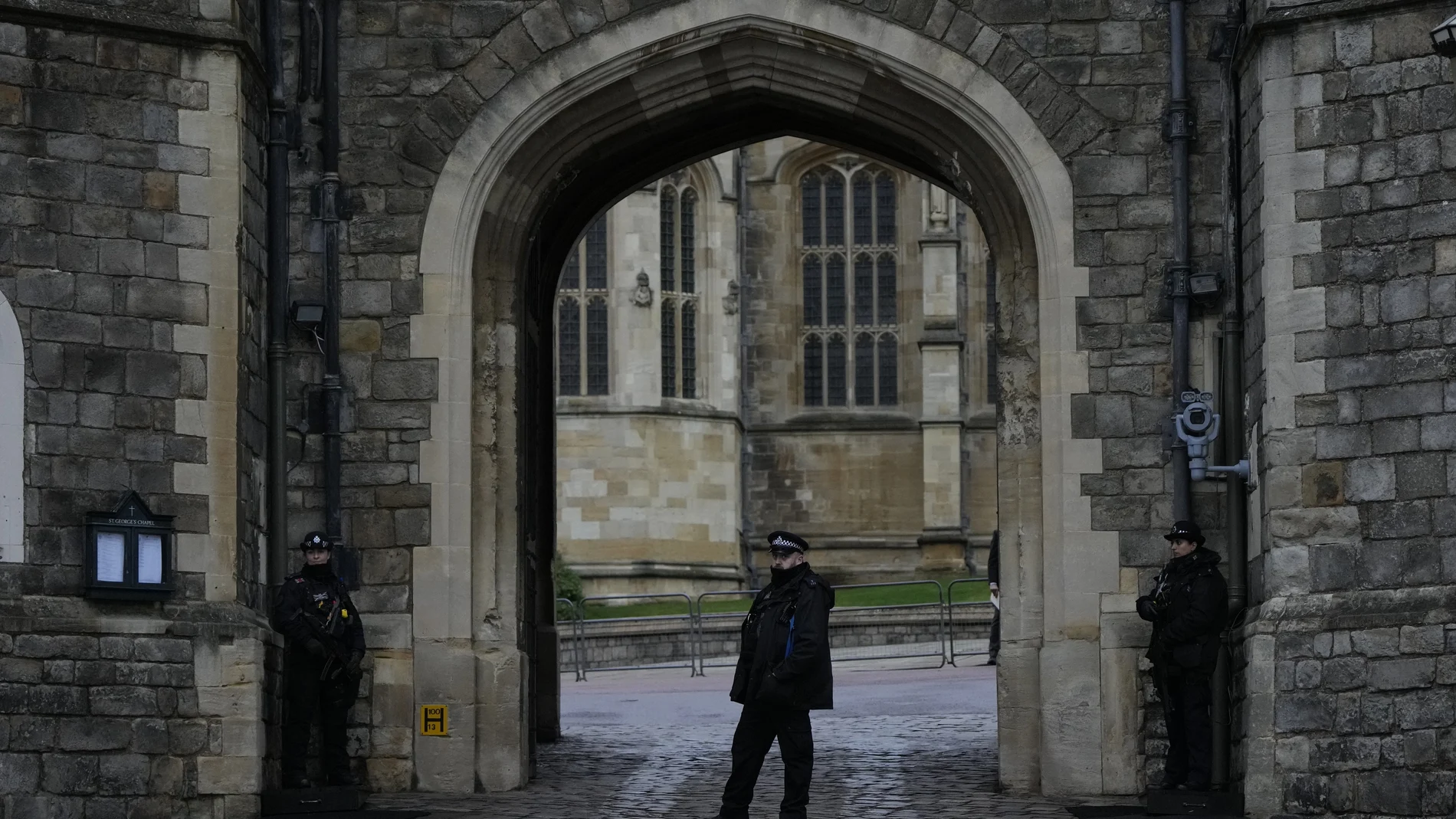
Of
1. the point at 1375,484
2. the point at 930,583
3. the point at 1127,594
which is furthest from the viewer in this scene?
the point at 930,583

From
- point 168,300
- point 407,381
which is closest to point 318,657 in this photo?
point 407,381

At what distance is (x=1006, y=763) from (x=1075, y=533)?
135 cm

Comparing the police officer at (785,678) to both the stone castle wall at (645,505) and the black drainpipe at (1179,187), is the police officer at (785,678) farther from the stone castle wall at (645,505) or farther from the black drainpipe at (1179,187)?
the stone castle wall at (645,505)

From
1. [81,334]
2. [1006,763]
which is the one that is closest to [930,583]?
[1006,763]

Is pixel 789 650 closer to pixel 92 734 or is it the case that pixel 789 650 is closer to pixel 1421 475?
pixel 1421 475

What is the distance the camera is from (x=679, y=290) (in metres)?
38.7

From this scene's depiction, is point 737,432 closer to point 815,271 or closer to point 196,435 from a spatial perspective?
point 815,271

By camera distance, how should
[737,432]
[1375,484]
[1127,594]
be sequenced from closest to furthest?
[1375,484] → [1127,594] → [737,432]

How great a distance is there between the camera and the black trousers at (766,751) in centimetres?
1186

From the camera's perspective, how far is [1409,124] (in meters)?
12.6

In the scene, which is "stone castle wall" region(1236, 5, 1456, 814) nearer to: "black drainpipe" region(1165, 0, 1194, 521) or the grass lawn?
"black drainpipe" region(1165, 0, 1194, 521)

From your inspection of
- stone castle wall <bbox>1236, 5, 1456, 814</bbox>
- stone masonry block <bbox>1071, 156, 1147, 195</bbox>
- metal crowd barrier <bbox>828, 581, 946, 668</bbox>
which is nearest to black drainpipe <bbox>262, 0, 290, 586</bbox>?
stone masonry block <bbox>1071, 156, 1147, 195</bbox>

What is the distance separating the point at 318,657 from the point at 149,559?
1184 mm

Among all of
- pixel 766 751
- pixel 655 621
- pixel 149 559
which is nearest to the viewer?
pixel 766 751
